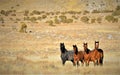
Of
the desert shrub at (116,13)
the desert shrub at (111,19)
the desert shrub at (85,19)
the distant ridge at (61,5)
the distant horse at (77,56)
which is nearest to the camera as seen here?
the distant horse at (77,56)

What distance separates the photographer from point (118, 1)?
23.3 meters

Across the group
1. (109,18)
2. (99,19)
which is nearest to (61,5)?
(99,19)

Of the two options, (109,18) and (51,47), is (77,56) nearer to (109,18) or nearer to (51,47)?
(51,47)

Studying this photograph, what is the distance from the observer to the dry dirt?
1022cm

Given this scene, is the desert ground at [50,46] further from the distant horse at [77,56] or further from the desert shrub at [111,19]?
the desert shrub at [111,19]

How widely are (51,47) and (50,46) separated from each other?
246 mm

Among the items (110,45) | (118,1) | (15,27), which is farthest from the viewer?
(118,1)

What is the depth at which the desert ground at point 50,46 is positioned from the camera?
33.5 ft

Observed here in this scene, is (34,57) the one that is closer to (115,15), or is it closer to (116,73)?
Answer: (116,73)

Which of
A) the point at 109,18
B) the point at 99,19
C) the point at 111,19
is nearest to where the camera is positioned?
the point at 111,19

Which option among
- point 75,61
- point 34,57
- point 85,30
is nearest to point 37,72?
point 75,61

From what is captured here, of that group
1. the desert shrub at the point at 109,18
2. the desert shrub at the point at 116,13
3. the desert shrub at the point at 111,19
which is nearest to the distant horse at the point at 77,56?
the desert shrub at the point at 111,19

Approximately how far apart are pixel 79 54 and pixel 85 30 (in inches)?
257

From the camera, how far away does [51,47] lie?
13258 mm
